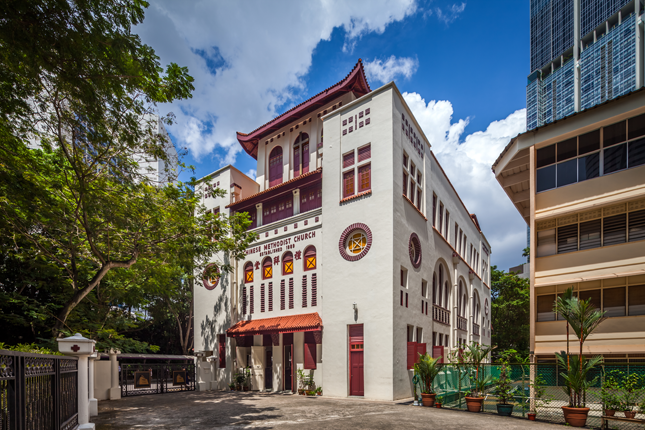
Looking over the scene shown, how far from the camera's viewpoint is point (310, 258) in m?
22.3

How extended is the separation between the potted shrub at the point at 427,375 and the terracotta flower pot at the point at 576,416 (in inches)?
193

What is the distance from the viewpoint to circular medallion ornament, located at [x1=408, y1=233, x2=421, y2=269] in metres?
22.3

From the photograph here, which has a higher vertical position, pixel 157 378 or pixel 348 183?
pixel 348 183

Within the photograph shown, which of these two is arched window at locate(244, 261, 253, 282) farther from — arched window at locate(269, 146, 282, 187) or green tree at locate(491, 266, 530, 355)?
green tree at locate(491, 266, 530, 355)

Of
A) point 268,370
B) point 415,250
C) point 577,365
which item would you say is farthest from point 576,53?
point 577,365

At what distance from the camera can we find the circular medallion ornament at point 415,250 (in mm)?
22277

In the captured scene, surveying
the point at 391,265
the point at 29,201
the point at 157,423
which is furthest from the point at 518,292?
the point at 29,201

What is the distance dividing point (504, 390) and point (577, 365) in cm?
283

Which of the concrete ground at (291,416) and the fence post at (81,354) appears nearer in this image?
the fence post at (81,354)

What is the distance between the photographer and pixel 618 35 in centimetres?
12025

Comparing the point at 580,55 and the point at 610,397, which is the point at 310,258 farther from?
the point at 580,55

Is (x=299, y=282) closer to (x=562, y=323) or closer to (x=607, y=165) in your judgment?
(x=562, y=323)

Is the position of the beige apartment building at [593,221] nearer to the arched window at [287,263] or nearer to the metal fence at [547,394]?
the metal fence at [547,394]

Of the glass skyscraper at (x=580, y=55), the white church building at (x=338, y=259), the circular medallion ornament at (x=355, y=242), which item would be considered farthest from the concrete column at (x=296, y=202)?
the glass skyscraper at (x=580, y=55)
